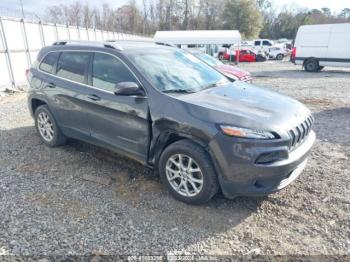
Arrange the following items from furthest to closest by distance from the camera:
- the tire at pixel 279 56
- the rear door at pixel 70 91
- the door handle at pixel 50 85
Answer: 1. the tire at pixel 279 56
2. the door handle at pixel 50 85
3. the rear door at pixel 70 91

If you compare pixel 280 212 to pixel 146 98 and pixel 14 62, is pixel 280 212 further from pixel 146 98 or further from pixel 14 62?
pixel 14 62

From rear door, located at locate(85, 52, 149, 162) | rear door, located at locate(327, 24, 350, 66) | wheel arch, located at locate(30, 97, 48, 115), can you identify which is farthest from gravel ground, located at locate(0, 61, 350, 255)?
rear door, located at locate(327, 24, 350, 66)

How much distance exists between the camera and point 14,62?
1073 cm

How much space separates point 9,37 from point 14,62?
91 centimetres

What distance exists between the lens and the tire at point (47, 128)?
15.3ft

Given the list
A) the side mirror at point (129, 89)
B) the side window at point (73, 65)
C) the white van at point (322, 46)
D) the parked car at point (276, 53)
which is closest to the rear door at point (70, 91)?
the side window at point (73, 65)

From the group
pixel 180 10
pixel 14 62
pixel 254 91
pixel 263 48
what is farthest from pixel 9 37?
pixel 180 10

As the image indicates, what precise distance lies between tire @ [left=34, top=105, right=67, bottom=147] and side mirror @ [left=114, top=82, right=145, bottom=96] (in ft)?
6.11

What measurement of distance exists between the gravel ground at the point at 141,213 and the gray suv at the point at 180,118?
34cm

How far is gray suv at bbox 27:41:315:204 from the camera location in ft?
9.32

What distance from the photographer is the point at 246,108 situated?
3.10 meters

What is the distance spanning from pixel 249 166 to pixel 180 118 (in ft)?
2.87

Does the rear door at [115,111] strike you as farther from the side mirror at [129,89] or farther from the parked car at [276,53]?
the parked car at [276,53]

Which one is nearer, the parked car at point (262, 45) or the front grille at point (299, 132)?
the front grille at point (299, 132)
